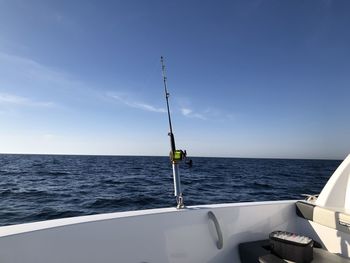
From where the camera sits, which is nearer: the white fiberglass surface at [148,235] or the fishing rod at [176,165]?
the white fiberglass surface at [148,235]

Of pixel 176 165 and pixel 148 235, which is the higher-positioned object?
pixel 176 165

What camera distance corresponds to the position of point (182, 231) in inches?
85.5

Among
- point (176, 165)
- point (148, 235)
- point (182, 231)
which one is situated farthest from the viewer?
point (176, 165)

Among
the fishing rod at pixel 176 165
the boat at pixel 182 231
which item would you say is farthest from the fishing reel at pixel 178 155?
the boat at pixel 182 231

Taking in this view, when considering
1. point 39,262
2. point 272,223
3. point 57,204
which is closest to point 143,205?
point 57,204

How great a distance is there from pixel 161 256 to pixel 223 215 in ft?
Result: 2.07

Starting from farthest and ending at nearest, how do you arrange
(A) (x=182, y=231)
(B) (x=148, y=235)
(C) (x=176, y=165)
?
(C) (x=176, y=165), (A) (x=182, y=231), (B) (x=148, y=235)

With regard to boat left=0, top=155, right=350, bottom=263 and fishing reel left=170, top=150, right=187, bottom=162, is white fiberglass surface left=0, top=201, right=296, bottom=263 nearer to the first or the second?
boat left=0, top=155, right=350, bottom=263

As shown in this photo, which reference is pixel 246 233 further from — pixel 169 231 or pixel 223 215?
pixel 169 231

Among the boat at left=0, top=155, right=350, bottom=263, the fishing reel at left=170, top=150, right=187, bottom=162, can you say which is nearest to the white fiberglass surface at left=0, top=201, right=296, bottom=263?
the boat at left=0, top=155, right=350, bottom=263

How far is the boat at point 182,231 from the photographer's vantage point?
1686 mm

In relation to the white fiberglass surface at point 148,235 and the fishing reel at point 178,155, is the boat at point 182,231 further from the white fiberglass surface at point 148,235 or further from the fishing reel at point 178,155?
the fishing reel at point 178,155

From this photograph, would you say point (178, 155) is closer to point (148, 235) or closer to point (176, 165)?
point (176, 165)

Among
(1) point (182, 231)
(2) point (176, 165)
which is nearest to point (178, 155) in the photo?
(2) point (176, 165)
